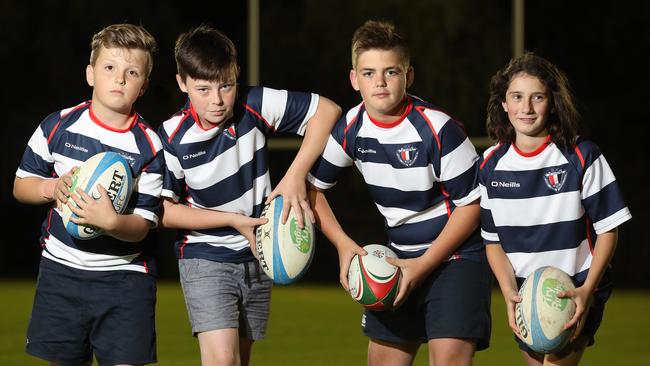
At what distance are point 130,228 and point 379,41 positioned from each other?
1263 millimetres

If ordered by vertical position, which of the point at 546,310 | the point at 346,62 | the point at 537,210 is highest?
the point at 346,62

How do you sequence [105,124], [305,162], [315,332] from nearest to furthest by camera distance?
1. [105,124]
2. [305,162]
3. [315,332]

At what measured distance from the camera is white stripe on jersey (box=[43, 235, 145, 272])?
15.5ft

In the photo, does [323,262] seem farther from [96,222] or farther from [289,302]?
[96,222]

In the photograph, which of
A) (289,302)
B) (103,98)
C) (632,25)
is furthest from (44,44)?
(103,98)

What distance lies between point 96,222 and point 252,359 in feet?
9.45

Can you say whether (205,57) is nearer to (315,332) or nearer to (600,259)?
(600,259)

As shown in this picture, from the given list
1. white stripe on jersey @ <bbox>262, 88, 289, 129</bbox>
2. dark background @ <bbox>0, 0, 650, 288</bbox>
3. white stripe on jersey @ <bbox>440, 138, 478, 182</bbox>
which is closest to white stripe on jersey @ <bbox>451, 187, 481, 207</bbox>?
white stripe on jersey @ <bbox>440, 138, 478, 182</bbox>

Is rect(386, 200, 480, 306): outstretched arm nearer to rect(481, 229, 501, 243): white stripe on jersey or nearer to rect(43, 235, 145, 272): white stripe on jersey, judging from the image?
rect(481, 229, 501, 243): white stripe on jersey

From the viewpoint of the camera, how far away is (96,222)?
4457 millimetres

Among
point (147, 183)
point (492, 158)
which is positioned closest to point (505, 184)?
point (492, 158)

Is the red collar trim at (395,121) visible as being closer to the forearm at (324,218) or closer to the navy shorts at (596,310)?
the forearm at (324,218)

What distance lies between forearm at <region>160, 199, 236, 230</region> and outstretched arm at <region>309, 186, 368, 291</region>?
0.40m

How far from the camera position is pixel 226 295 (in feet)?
15.9
